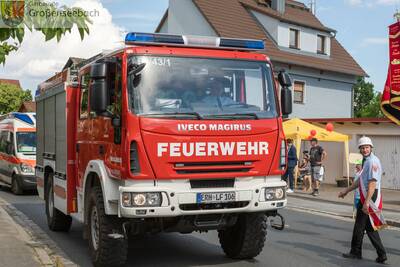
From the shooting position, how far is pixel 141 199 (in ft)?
21.5

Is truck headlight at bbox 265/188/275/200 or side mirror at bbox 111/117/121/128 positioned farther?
truck headlight at bbox 265/188/275/200

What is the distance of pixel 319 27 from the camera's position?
3612cm

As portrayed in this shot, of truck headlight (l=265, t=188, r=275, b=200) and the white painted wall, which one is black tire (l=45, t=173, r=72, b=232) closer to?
truck headlight (l=265, t=188, r=275, b=200)

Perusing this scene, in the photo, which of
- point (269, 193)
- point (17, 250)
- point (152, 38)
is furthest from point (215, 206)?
point (17, 250)

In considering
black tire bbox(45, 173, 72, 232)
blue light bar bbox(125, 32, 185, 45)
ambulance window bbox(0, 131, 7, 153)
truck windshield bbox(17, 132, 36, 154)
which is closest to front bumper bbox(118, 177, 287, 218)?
blue light bar bbox(125, 32, 185, 45)

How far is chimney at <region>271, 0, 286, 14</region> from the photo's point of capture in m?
37.4

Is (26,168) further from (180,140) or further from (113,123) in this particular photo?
(180,140)

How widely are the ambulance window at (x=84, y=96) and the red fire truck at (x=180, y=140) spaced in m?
0.37

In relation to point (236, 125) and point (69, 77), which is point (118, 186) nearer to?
point (236, 125)

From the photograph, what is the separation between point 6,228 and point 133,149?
14.6ft

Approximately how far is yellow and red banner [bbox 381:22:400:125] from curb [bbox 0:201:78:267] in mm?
9842

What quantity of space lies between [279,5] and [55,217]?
2978 cm

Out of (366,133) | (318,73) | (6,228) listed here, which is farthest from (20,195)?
(318,73)

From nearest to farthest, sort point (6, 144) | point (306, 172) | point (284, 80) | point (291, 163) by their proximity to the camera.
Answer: point (284, 80)
point (6, 144)
point (291, 163)
point (306, 172)
